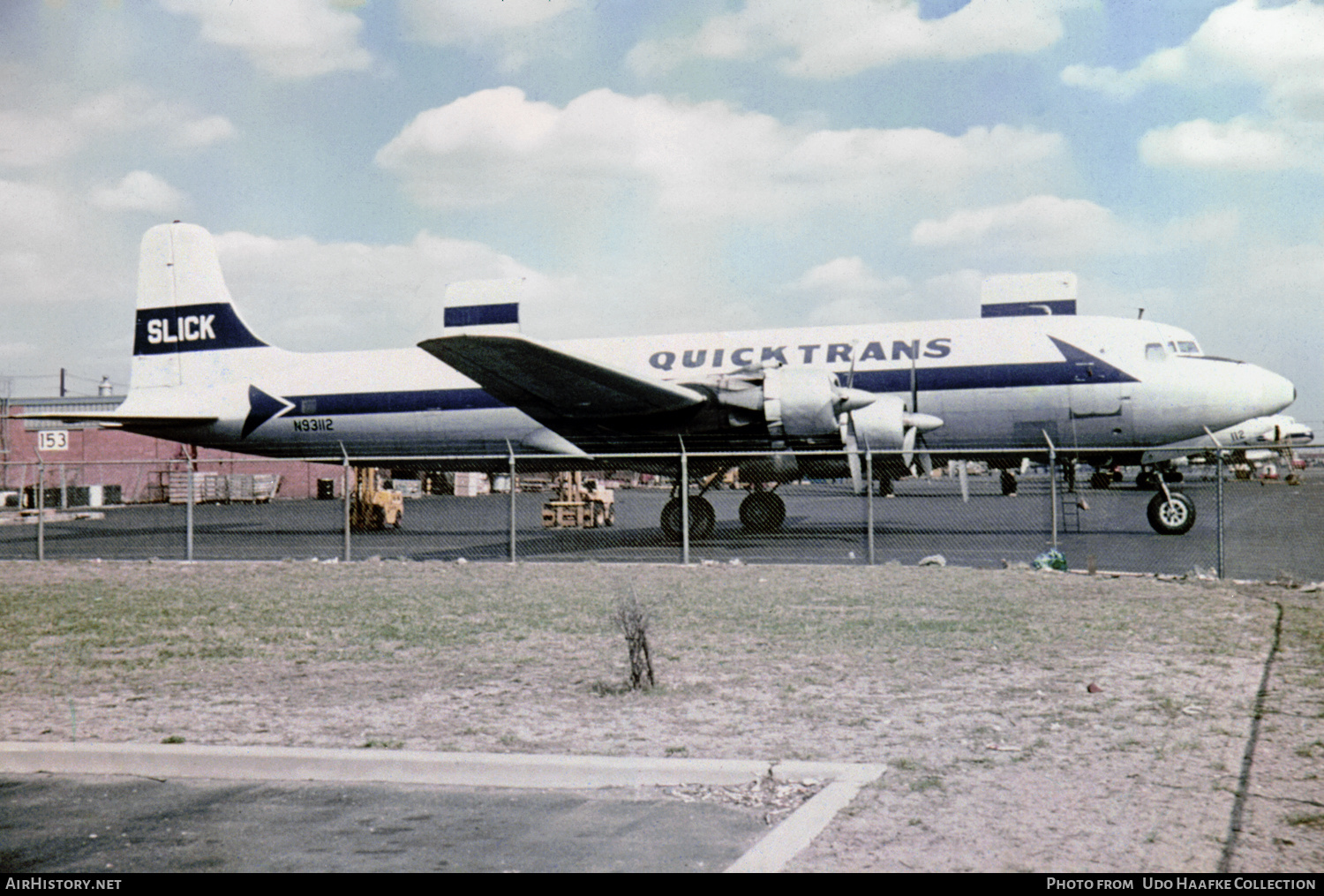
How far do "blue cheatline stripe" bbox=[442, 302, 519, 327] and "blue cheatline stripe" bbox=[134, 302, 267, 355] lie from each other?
5.72 m

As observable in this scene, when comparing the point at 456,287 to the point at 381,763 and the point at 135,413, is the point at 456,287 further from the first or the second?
the point at 381,763

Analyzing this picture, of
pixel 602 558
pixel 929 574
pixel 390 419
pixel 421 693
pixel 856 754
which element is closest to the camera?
pixel 856 754

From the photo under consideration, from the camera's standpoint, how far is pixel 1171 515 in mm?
18688

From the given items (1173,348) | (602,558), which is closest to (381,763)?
(602,558)

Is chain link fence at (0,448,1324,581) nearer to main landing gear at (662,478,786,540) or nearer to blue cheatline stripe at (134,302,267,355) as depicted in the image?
main landing gear at (662,478,786,540)

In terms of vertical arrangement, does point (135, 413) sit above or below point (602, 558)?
above

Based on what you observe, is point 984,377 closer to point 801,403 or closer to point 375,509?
point 801,403

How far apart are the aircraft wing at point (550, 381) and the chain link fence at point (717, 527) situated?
1.08 metres

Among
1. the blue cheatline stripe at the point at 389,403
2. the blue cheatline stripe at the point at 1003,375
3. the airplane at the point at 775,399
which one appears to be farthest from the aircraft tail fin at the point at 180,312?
the blue cheatline stripe at the point at 1003,375

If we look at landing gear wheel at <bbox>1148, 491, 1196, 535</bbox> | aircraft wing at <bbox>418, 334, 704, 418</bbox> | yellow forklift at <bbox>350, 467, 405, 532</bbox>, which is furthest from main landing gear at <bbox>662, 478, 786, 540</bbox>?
yellow forklift at <bbox>350, 467, 405, 532</bbox>

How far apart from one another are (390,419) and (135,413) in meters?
7.40

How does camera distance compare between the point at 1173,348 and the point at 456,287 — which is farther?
the point at 456,287

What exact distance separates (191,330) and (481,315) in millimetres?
7622

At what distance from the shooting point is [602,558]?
17344 millimetres
